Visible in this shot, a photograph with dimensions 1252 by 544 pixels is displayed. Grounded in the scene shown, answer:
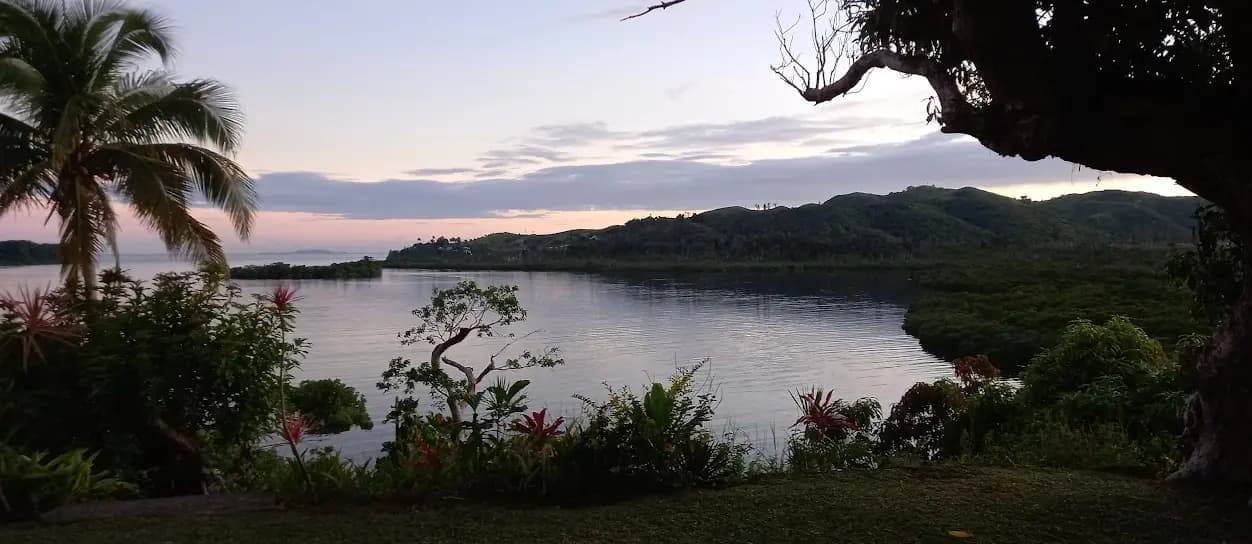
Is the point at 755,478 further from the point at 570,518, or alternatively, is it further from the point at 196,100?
the point at 196,100

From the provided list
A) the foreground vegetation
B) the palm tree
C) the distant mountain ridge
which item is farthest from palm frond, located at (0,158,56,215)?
the distant mountain ridge

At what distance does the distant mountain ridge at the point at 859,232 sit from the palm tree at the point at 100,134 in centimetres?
9112

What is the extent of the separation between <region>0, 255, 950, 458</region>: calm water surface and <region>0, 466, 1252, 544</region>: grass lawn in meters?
2.95

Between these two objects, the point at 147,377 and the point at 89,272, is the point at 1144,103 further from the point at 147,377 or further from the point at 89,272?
the point at 89,272

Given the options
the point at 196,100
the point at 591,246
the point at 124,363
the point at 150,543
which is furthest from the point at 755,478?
the point at 591,246

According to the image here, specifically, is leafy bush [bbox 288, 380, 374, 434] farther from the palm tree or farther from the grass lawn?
the grass lawn

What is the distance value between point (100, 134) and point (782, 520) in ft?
31.5

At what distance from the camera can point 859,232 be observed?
393ft

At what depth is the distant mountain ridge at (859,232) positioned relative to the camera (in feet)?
346

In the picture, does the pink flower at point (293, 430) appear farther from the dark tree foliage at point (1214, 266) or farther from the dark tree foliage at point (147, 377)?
the dark tree foliage at point (1214, 266)

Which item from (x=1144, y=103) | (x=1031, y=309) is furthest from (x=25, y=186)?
(x=1031, y=309)

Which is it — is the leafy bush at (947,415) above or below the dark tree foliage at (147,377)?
below

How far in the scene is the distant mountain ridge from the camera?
4146 inches

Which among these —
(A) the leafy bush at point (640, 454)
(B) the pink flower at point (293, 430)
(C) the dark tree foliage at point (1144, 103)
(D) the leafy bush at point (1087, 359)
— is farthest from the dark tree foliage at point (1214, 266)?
(B) the pink flower at point (293, 430)
